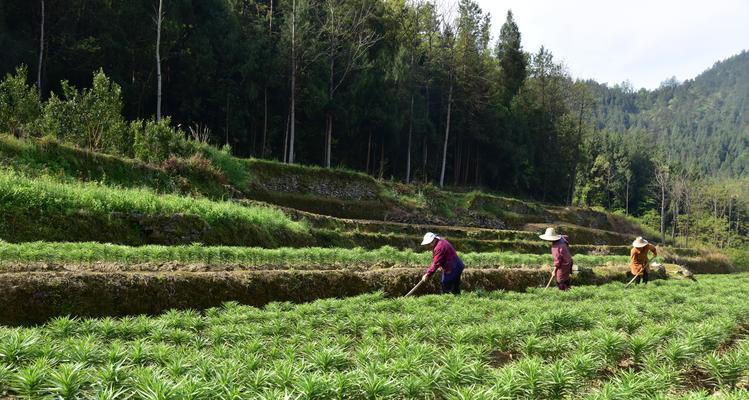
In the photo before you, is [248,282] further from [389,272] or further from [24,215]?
[24,215]

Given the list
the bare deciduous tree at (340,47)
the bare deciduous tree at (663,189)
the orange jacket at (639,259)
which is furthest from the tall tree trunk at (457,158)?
the orange jacket at (639,259)

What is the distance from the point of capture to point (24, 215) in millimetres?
11492

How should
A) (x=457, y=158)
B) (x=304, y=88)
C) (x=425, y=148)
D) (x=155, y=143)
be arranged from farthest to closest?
(x=457, y=158) < (x=425, y=148) < (x=304, y=88) < (x=155, y=143)

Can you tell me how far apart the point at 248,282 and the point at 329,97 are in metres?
27.4

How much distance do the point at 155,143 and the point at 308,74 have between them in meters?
15.6

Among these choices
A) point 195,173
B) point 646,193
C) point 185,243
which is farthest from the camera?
point 646,193

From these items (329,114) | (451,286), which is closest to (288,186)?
(329,114)

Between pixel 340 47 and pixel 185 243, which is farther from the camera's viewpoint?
pixel 340 47

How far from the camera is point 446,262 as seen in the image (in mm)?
10750

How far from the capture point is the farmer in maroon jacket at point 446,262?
10.6 meters

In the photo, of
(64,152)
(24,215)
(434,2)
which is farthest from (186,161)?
(434,2)

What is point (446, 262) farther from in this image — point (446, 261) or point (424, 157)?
point (424, 157)

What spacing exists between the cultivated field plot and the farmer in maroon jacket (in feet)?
5.04

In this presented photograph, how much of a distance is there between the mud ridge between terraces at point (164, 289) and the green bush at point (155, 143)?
43.4 feet
